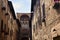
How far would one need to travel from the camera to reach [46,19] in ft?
39.8

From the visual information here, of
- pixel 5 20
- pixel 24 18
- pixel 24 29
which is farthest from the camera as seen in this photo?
pixel 24 18

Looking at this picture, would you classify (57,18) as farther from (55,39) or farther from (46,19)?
(46,19)

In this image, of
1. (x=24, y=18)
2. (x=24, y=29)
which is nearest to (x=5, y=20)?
(x=24, y=29)

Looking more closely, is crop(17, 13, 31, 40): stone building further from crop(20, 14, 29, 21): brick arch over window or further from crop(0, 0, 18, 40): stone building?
crop(0, 0, 18, 40): stone building

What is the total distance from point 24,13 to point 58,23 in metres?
31.1

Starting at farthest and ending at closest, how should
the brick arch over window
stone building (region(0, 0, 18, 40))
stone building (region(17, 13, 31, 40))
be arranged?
the brick arch over window < stone building (region(17, 13, 31, 40)) < stone building (region(0, 0, 18, 40))

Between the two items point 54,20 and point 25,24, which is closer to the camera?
point 54,20

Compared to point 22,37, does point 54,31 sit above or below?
above

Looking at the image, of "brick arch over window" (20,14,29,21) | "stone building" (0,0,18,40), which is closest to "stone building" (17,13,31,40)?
Answer: "brick arch over window" (20,14,29,21)

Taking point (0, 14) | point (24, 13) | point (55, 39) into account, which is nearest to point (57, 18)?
point (55, 39)

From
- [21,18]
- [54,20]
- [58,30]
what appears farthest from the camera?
[21,18]

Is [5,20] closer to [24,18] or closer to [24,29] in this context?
[24,29]

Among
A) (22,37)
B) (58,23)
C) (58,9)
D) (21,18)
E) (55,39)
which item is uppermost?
(58,9)

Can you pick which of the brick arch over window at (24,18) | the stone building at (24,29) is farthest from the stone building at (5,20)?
the brick arch over window at (24,18)
